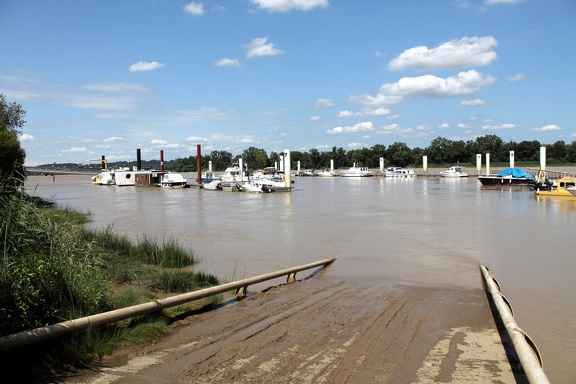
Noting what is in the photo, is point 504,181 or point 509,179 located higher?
point 509,179

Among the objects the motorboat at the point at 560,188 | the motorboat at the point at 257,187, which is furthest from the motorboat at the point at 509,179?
the motorboat at the point at 257,187

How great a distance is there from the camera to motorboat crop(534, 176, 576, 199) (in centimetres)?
3637

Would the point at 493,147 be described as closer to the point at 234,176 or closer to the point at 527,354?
the point at 234,176

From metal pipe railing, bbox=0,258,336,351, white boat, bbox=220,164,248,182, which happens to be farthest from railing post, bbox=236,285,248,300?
white boat, bbox=220,164,248,182

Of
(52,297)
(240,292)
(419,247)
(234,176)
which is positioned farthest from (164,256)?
(234,176)

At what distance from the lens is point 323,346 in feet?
18.3

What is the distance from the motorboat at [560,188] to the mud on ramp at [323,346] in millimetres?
33446

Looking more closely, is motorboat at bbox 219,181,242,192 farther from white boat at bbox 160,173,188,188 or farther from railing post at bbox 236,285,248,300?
railing post at bbox 236,285,248,300

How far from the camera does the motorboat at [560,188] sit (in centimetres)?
3637

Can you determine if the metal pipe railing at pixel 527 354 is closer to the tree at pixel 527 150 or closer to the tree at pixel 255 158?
the tree at pixel 527 150

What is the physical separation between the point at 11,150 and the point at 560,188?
37472mm

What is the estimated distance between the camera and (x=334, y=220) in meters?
23.3

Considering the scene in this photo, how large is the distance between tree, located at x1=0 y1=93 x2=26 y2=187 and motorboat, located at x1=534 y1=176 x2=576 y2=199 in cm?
3636

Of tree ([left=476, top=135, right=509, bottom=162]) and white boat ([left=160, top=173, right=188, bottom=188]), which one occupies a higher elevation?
tree ([left=476, top=135, right=509, bottom=162])
